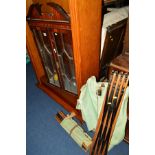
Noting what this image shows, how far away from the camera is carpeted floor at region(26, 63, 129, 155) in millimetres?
1597

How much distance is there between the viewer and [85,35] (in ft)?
4.73

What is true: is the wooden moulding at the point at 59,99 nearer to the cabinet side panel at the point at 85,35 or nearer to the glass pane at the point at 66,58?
the glass pane at the point at 66,58

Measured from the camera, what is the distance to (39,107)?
2.09 m

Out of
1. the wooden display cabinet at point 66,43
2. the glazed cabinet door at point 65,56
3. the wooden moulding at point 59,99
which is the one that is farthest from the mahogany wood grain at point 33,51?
the glazed cabinet door at point 65,56

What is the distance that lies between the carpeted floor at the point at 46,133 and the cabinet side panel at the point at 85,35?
0.54m

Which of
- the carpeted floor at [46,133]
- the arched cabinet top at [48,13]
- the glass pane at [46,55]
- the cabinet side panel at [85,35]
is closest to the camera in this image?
the cabinet side panel at [85,35]

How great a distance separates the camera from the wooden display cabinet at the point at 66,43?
139 cm

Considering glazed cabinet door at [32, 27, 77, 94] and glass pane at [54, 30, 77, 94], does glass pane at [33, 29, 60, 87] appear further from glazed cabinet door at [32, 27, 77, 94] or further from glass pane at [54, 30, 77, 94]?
glass pane at [54, 30, 77, 94]

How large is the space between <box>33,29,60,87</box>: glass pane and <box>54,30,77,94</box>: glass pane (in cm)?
14

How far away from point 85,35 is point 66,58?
0.39 meters

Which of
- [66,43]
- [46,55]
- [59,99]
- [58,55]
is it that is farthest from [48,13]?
[59,99]
